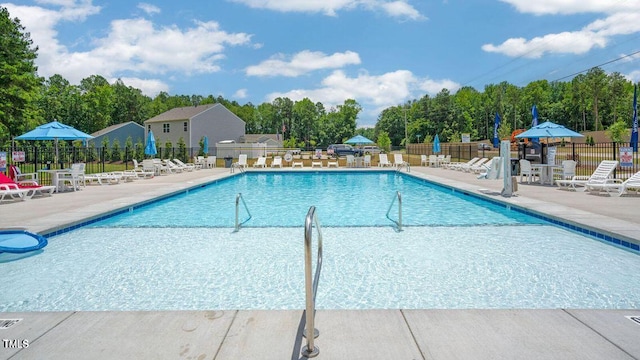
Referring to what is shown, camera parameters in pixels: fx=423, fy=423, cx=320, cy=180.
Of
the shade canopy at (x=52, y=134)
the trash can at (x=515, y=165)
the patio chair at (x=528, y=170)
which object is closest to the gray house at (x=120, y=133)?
the shade canopy at (x=52, y=134)

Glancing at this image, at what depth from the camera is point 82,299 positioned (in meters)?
4.54

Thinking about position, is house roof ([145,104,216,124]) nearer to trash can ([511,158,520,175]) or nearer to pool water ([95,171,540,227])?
pool water ([95,171,540,227])

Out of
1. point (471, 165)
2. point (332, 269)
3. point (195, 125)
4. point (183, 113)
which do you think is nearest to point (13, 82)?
point (195, 125)

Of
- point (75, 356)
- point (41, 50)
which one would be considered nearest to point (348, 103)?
point (41, 50)

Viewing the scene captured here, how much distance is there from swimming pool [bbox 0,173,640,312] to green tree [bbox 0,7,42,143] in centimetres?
2153

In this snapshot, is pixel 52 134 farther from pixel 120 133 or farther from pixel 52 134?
pixel 120 133

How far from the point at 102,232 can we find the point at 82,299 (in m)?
3.48

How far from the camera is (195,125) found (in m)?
40.2

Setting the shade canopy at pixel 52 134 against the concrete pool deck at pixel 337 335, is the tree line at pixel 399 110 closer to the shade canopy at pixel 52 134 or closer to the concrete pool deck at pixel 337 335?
the shade canopy at pixel 52 134

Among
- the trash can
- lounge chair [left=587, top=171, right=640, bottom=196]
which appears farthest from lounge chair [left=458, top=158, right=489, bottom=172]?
lounge chair [left=587, top=171, right=640, bottom=196]

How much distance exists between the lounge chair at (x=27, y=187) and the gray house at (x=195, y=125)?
27.3 m

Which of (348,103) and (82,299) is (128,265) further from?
(348,103)

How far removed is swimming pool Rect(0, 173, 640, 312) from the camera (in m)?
4.53

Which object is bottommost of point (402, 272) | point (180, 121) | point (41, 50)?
point (402, 272)
